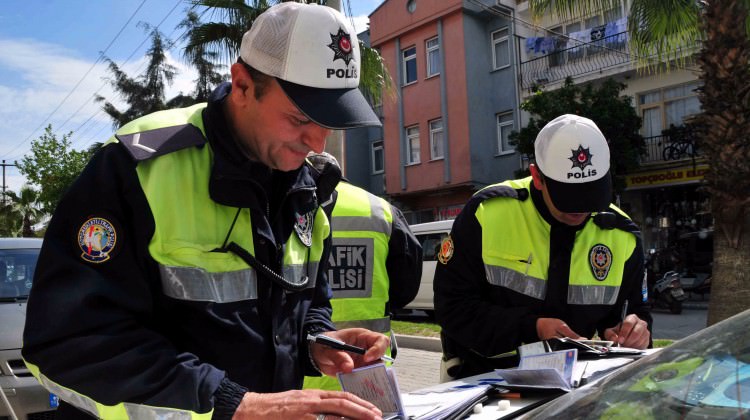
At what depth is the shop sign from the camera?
1530 cm

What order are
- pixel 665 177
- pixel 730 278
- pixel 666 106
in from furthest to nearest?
pixel 666 106 → pixel 665 177 → pixel 730 278

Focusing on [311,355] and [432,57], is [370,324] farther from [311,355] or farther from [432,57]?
[432,57]

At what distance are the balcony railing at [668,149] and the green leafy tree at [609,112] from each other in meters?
0.88

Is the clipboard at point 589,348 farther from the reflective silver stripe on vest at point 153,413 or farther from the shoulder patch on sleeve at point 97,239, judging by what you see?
the shoulder patch on sleeve at point 97,239

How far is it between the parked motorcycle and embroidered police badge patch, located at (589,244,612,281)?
9.83 meters

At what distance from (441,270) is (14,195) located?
41063 mm

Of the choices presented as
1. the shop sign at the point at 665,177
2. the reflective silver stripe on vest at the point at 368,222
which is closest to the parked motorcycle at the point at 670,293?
the shop sign at the point at 665,177

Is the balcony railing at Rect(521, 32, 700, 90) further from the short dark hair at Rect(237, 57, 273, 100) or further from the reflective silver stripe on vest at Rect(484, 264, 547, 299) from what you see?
the short dark hair at Rect(237, 57, 273, 100)

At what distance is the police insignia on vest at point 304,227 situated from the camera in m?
1.68

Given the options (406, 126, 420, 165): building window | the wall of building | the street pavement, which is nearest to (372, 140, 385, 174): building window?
(406, 126, 420, 165): building window

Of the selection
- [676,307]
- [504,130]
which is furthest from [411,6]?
[676,307]

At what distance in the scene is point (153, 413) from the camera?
124cm

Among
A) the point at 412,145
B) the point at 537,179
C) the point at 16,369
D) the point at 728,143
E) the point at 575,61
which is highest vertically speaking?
the point at 575,61

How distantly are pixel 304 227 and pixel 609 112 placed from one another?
46.5 feet
